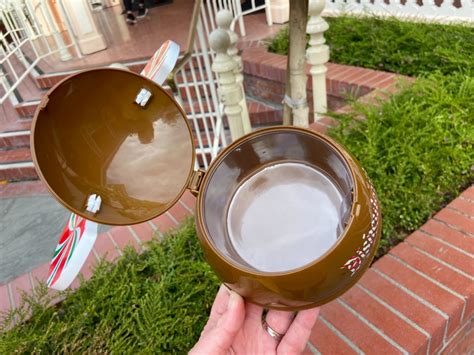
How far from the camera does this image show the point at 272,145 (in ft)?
3.01

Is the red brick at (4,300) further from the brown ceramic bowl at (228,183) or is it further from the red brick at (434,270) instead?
the red brick at (434,270)

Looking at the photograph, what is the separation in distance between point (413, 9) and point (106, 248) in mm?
3059

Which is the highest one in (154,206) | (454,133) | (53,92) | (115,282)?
(53,92)

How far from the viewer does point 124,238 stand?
1.84 metres

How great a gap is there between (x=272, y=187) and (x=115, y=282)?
930 millimetres

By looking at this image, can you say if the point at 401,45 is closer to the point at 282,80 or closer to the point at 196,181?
the point at 282,80

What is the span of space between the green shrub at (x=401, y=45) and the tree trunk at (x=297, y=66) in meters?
0.86

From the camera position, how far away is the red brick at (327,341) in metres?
1.13

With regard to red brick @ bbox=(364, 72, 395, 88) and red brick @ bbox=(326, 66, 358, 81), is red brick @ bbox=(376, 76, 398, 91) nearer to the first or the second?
red brick @ bbox=(364, 72, 395, 88)

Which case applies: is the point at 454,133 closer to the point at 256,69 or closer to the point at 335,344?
the point at 335,344

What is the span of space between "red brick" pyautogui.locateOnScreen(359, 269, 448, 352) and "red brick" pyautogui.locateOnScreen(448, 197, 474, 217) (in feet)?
1.52

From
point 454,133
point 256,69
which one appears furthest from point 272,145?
point 256,69

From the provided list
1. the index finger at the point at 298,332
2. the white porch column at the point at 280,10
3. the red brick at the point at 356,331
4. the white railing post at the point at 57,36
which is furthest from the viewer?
the white railing post at the point at 57,36

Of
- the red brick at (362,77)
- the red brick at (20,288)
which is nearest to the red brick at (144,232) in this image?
the red brick at (20,288)
